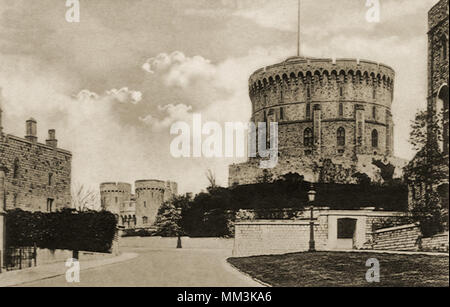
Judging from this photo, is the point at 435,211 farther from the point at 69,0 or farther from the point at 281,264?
the point at 69,0

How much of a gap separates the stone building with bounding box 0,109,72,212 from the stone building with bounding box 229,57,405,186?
58.2 feet

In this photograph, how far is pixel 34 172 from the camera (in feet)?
118

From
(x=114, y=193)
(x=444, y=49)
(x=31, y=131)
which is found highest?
(x=444, y=49)

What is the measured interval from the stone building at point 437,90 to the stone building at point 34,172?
64.0 feet

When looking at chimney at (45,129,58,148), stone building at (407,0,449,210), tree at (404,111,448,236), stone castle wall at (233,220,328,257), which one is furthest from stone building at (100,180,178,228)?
tree at (404,111,448,236)

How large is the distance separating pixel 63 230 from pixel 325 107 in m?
31.0

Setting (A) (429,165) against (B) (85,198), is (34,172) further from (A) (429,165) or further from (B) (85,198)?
(A) (429,165)

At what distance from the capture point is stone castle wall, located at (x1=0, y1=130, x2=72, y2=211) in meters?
33.6

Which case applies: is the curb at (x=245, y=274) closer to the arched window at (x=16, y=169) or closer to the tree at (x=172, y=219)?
the arched window at (x=16, y=169)

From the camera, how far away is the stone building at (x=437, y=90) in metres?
25.2

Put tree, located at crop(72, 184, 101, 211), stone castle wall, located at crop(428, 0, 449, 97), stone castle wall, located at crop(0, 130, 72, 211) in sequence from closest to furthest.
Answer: stone castle wall, located at crop(428, 0, 449, 97) < stone castle wall, located at crop(0, 130, 72, 211) < tree, located at crop(72, 184, 101, 211)

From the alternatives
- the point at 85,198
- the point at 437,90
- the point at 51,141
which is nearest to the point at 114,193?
the point at 85,198

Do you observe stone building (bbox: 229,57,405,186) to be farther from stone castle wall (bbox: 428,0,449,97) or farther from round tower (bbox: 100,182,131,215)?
stone castle wall (bbox: 428,0,449,97)

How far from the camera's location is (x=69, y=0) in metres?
19.4
